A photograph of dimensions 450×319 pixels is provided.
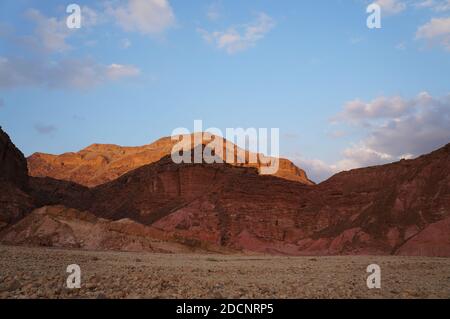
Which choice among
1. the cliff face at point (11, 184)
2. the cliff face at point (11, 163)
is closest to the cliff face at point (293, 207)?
the cliff face at point (11, 184)

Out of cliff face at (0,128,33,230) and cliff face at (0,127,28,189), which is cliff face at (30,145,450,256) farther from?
cliff face at (0,127,28,189)

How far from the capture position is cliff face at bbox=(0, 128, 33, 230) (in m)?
55.4

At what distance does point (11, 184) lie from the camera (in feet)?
202

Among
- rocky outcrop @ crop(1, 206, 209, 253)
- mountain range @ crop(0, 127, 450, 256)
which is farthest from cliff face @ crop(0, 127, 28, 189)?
rocky outcrop @ crop(1, 206, 209, 253)

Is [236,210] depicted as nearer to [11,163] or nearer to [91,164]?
[11,163]

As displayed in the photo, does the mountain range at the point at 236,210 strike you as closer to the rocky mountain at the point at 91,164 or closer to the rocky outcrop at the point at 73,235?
the rocky outcrop at the point at 73,235

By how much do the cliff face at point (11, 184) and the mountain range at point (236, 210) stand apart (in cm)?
16

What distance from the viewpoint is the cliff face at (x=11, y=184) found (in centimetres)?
5542

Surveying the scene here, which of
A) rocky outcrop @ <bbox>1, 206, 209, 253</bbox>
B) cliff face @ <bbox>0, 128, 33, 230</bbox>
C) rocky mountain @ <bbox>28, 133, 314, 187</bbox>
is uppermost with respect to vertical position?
rocky mountain @ <bbox>28, 133, 314, 187</bbox>

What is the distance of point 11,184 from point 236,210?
34.1m

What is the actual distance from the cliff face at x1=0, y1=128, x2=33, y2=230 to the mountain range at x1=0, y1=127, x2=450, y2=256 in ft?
0.52

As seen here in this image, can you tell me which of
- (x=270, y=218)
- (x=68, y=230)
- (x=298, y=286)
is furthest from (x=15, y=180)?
(x=298, y=286)

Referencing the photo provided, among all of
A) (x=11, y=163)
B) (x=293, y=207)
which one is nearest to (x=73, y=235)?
(x=11, y=163)
